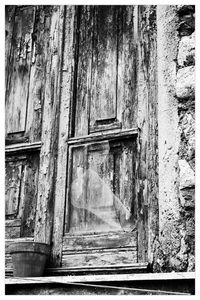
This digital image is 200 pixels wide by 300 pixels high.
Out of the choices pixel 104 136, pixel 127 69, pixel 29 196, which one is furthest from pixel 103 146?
pixel 29 196

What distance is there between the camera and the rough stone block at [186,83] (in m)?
2.82

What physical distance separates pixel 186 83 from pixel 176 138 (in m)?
0.31

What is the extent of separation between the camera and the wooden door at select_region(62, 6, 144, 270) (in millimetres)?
3055

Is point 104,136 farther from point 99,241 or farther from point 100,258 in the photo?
point 100,258

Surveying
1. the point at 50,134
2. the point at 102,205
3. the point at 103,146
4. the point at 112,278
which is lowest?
the point at 112,278

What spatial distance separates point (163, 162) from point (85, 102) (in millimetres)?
833

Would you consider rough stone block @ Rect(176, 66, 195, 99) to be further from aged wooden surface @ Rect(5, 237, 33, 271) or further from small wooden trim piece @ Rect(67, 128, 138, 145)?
aged wooden surface @ Rect(5, 237, 33, 271)

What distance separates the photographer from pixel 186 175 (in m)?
2.69

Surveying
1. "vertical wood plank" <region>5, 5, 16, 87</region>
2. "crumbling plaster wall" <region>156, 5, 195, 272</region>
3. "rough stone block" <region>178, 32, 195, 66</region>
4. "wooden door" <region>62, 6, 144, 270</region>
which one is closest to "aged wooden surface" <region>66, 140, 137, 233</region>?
"wooden door" <region>62, 6, 144, 270</region>

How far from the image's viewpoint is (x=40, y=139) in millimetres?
3566

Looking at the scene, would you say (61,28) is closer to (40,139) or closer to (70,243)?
(40,139)

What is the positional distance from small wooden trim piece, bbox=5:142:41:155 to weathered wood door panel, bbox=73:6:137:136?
0.30 meters

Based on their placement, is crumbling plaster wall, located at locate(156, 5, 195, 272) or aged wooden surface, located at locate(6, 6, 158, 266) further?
aged wooden surface, located at locate(6, 6, 158, 266)
